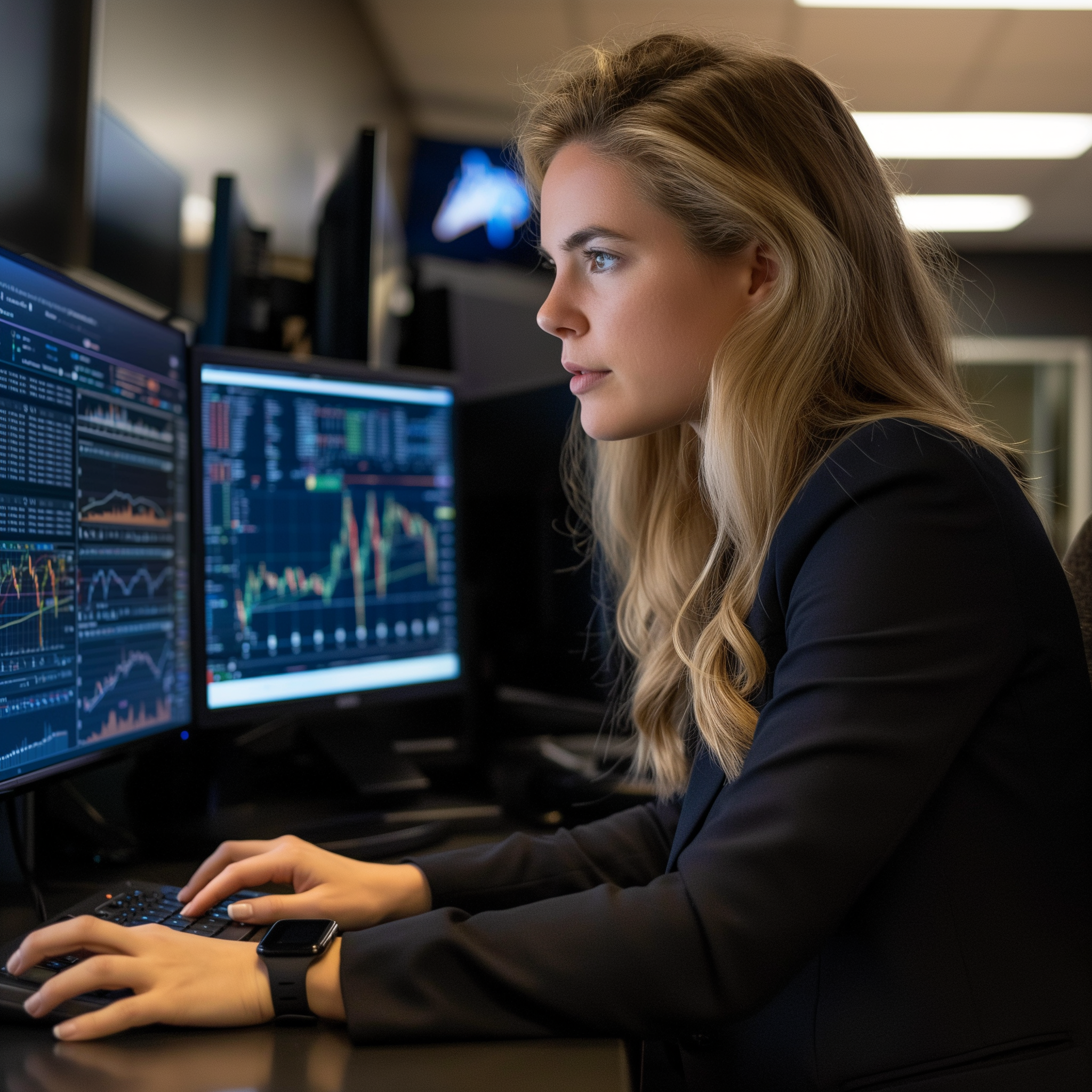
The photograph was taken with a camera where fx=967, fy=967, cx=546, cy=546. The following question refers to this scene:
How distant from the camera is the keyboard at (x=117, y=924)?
59 centimetres

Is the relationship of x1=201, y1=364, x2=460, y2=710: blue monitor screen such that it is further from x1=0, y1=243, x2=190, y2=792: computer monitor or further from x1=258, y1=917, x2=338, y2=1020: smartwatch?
x1=258, y1=917, x2=338, y2=1020: smartwatch

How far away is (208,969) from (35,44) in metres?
1.26

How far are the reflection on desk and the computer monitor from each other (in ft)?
0.83

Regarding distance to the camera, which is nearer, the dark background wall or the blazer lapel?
the blazer lapel

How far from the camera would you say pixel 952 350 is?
3.15 ft

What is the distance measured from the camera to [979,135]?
4.31 m

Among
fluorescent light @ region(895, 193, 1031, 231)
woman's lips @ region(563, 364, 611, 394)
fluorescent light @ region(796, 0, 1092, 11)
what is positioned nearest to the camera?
woman's lips @ region(563, 364, 611, 394)

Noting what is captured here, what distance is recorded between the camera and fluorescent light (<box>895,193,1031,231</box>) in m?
5.14

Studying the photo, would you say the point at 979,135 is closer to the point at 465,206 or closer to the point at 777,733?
the point at 465,206

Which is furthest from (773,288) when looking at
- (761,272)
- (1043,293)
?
(1043,293)

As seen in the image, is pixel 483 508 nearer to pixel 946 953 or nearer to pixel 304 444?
pixel 304 444

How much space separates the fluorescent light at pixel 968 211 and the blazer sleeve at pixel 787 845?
16.2 ft

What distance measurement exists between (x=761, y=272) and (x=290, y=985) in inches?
26.5

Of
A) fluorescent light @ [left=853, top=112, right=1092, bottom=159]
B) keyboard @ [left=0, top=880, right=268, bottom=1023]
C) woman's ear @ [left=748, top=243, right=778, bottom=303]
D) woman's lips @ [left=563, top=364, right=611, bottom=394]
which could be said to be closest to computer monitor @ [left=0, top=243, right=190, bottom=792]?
keyboard @ [left=0, top=880, right=268, bottom=1023]
